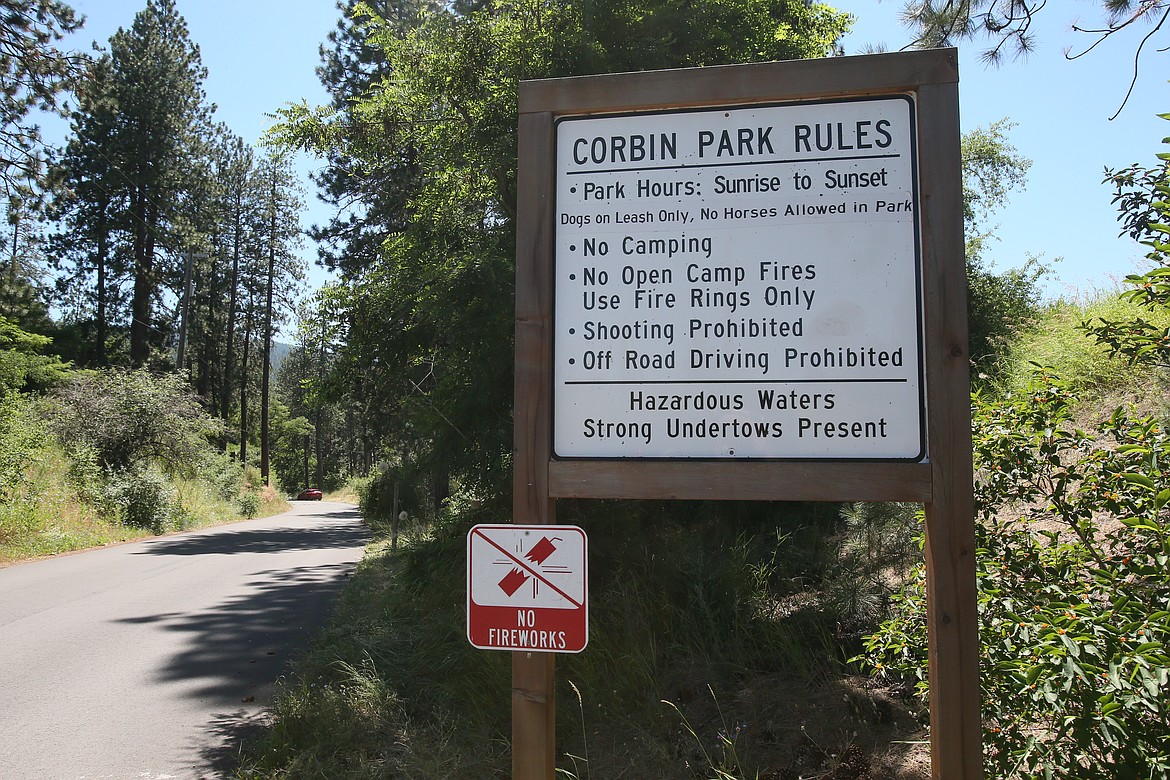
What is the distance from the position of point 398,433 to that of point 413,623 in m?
8.10

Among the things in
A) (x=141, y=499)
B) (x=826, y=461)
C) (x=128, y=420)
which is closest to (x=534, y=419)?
(x=826, y=461)

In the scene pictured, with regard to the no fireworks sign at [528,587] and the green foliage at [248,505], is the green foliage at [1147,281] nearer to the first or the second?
the no fireworks sign at [528,587]

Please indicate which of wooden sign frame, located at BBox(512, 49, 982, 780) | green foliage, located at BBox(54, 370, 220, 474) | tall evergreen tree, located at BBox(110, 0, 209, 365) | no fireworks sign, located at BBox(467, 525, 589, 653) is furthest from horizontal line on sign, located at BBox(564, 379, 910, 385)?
tall evergreen tree, located at BBox(110, 0, 209, 365)

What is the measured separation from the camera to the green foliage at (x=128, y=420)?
945 inches

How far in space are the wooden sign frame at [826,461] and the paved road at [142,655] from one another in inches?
147

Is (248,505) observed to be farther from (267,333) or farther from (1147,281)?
(1147,281)

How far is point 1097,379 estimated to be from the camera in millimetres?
7328

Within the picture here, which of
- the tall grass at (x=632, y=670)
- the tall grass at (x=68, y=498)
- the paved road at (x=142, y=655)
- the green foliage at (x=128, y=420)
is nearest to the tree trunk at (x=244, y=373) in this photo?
the tall grass at (x=68, y=498)

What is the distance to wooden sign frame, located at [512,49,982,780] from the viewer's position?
2.59m

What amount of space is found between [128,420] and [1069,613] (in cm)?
2686

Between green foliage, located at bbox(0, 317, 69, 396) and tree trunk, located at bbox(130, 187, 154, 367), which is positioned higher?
tree trunk, located at bbox(130, 187, 154, 367)

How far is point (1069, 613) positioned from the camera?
2.73 m

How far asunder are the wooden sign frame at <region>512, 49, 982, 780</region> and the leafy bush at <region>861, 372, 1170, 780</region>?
13.6 inches

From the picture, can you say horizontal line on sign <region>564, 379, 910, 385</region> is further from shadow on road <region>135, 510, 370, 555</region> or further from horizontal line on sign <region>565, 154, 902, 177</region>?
shadow on road <region>135, 510, 370, 555</region>
